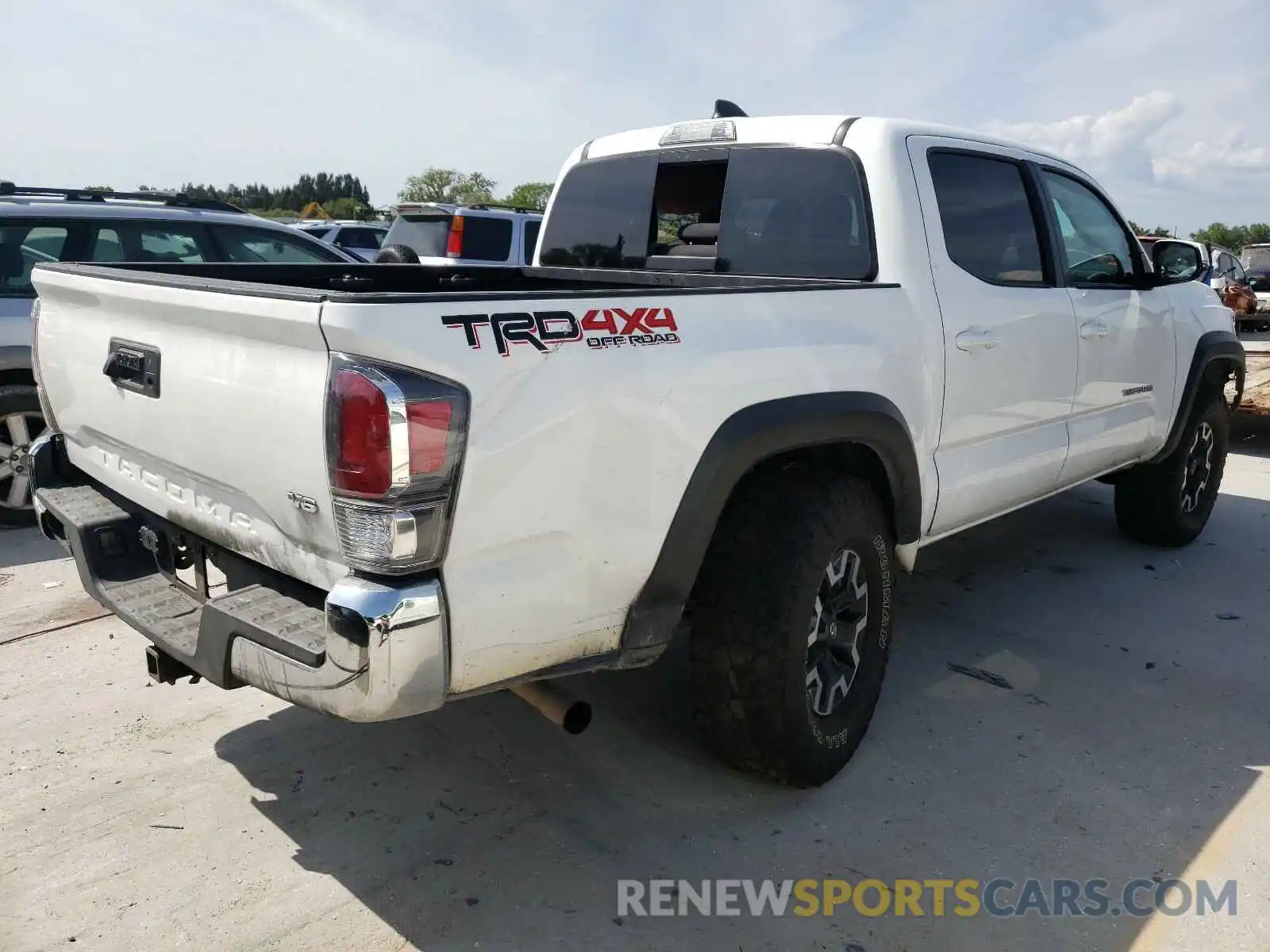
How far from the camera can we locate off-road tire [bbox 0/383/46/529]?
541cm

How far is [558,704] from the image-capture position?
2.52 metres

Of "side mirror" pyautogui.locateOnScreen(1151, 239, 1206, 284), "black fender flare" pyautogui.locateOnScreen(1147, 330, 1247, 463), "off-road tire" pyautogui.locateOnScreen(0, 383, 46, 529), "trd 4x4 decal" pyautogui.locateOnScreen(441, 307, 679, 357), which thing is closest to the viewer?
"trd 4x4 decal" pyautogui.locateOnScreen(441, 307, 679, 357)

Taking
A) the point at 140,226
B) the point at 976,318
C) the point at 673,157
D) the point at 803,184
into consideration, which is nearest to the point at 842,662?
the point at 976,318

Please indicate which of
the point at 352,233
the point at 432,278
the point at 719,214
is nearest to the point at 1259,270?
the point at 352,233

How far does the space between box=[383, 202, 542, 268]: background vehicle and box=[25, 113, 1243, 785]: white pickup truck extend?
655 cm

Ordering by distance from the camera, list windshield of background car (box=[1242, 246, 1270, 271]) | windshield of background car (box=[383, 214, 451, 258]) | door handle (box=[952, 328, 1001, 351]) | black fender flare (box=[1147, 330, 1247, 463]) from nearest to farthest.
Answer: door handle (box=[952, 328, 1001, 351]) → black fender flare (box=[1147, 330, 1247, 463]) → windshield of background car (box=[383, 214, 451, 258]) → windshield of background car (box=[1242, 246, 1270, 271])

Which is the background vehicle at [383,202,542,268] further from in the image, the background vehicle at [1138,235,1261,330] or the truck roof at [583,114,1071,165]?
the background vehicle at [1138,235,1261,330]

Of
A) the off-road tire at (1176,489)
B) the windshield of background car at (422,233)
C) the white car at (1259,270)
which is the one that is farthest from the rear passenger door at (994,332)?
the white car at (1259,270)

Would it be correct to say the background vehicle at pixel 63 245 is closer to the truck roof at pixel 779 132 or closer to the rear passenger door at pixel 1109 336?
the truck roof at pixel 779 132

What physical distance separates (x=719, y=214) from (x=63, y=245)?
3884 millimetres

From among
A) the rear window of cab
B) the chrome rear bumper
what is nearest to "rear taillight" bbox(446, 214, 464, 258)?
the rear window of cab

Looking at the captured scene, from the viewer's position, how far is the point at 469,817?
293 centimetres

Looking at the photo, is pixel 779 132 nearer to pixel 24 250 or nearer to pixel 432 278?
pixel 432 278

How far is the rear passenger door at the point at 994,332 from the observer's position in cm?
346
